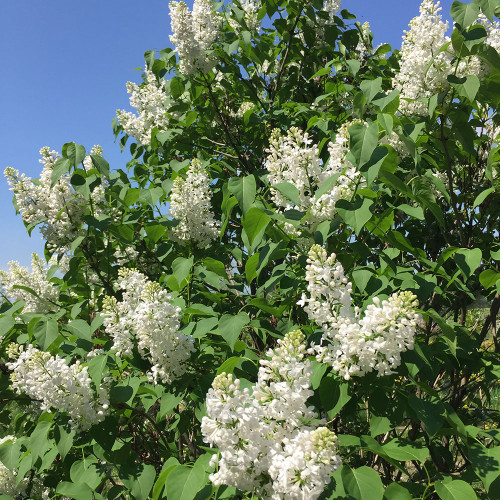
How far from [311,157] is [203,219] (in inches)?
43.3

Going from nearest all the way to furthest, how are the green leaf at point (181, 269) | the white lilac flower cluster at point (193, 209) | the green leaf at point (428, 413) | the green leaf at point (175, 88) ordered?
the green leaf at point (428, 413) → the green leaf at point (181, 269) → the white lilac flower cluster at point (193, 209) → the green leaf at point (175, 88)

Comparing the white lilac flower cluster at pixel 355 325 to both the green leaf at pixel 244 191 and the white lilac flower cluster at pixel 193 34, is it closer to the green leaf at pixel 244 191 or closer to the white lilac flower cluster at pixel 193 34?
the green leaf at pixel 244 191

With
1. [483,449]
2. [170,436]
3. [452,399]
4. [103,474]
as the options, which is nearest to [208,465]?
[103,474]

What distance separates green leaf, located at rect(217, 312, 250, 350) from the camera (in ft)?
6.83

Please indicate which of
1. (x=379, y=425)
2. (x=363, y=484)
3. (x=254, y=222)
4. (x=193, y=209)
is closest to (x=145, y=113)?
(x=193, y=209)

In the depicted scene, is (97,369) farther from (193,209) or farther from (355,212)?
(355,212)

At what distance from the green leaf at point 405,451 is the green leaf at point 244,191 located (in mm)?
1253

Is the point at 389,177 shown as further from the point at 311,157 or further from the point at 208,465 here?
the point at 208,465

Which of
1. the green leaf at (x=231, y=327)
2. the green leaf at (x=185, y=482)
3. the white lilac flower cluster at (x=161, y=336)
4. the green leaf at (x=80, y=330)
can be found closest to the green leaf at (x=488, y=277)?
the green leaf at (x=231, y=327)

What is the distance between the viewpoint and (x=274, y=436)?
1616 mm

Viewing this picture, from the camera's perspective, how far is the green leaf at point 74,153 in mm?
2871

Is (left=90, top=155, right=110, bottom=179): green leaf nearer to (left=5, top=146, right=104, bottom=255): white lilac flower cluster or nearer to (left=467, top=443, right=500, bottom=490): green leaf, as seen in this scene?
(left=5, top=146, right=104, bottom=255): white lilac flower cluster

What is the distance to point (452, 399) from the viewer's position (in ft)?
10.9

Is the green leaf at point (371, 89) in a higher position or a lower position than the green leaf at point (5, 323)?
higher
